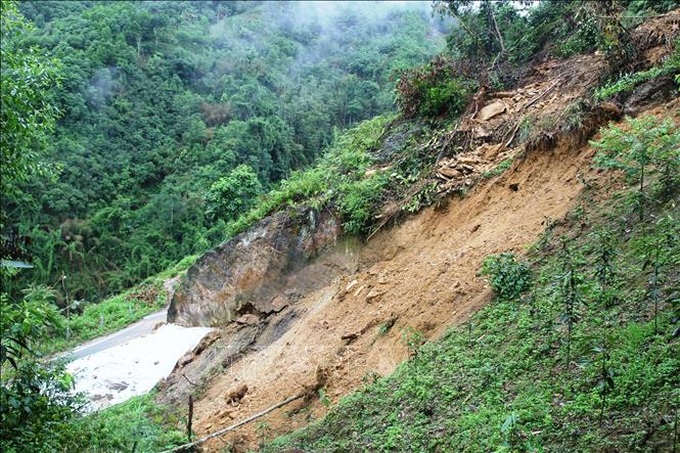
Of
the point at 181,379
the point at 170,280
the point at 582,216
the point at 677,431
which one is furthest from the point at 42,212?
the point at 677,431

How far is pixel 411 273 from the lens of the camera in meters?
9.22

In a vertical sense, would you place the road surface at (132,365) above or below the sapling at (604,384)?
below

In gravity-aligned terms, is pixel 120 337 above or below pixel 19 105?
below

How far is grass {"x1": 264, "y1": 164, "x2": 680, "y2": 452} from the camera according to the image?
423cm

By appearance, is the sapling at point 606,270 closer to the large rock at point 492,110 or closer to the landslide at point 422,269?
the landslide at point 422,269

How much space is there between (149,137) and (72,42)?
1081cm

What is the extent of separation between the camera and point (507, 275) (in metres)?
7.09

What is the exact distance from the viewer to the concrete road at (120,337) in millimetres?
22453

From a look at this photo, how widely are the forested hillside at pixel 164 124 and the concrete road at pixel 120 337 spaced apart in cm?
614

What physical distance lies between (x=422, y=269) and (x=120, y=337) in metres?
18.8

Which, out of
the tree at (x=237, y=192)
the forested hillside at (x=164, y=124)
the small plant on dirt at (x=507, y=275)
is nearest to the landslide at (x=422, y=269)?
the small plant on dirt at (x=507, y=275)

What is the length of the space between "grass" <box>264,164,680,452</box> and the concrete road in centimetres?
1744

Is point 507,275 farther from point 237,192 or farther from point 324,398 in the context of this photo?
point 237,192

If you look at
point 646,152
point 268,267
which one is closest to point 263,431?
point 268,267
